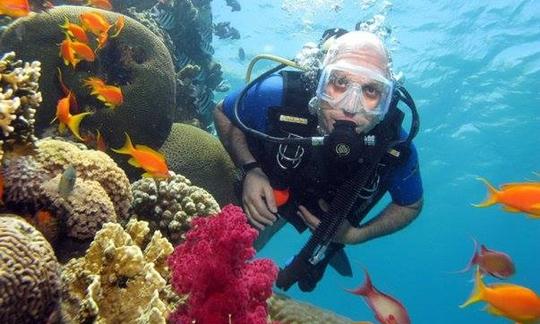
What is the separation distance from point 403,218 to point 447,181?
1639 inches

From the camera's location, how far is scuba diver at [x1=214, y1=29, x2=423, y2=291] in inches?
180

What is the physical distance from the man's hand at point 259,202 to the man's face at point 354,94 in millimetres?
968

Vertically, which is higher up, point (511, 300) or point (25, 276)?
point (25, 276)

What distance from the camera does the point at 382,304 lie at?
441cm

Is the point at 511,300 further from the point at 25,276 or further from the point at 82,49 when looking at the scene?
the point at 82,49

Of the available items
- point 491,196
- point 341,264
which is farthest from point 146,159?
point 491,196

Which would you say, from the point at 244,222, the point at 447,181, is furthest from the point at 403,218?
the point at 447,181

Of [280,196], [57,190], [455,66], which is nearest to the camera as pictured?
[57,190]

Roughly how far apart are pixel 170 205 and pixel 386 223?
2.70m

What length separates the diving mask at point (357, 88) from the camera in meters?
4.63

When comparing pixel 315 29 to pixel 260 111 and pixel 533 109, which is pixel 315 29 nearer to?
pixel 533 109

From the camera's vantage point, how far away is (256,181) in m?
4.86

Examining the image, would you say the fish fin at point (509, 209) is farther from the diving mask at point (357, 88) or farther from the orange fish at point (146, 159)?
the orange fish at point (146, 159)

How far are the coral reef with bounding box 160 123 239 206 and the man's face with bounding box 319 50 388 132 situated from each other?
242cm
